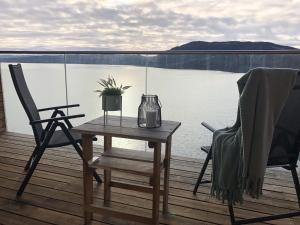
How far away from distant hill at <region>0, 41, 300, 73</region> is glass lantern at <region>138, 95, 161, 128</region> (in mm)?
1245

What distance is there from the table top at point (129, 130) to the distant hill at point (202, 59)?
1225mm

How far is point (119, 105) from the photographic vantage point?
204 cm

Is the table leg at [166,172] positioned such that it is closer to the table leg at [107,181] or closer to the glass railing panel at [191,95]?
the table leg at [107,181]

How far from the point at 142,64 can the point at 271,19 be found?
2.23 metres

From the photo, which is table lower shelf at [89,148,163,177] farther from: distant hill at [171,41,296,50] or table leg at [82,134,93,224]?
distant hill at [171,41,296,50]

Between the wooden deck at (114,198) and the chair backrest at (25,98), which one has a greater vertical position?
the chair backrest at (25,98)

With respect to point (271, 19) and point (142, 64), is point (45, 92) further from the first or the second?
point (271, 19)

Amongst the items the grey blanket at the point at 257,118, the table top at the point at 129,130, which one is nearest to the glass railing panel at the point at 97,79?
the table top at the point at 129,130

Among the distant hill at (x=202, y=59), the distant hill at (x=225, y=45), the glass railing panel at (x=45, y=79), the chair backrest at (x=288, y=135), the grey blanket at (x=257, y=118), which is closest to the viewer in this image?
the grey blanket at (x=257, y=118)

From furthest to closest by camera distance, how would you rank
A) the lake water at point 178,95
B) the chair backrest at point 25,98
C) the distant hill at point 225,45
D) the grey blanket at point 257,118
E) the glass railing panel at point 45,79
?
the glass railing panel at point 45,79, the distant hill at point 225,45, the lake water at point 178,95, the chair backrest at point 25,98, the grey blanket at point 257,118

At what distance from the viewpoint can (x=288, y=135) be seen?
1.89 m

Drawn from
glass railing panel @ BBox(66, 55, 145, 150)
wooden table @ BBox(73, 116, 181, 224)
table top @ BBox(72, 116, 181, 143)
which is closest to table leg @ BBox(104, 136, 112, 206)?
wooden table @ BBox(73, 116, 181, 224)

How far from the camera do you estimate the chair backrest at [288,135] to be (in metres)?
1.80

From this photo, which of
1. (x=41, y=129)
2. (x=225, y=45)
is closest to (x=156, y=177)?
(x=41, y=129)
